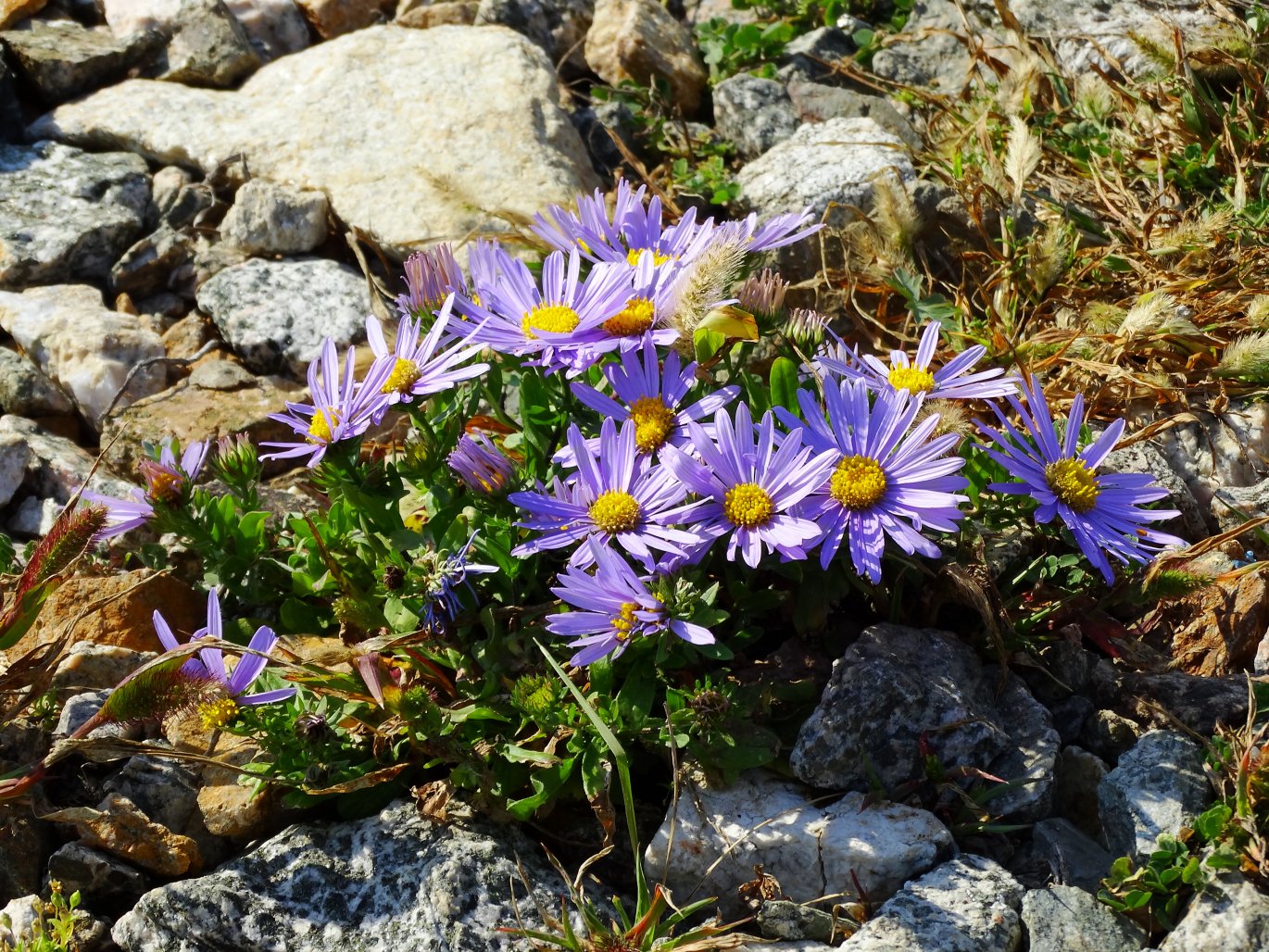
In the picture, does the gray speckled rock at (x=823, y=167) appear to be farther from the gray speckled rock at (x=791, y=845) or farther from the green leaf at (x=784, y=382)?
A: the gray speckled rock at (x=791, y=845)

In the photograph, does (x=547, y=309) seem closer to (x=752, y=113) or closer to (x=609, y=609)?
(x=609, y=609)

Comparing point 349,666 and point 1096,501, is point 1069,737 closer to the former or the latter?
point 1096,501

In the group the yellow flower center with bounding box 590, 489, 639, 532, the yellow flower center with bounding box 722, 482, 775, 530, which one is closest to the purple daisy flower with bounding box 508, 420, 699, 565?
the yellow flower center with bounding box 590, 489, 639, 532

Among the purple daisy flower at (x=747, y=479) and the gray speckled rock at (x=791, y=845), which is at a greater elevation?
the purple daisy flower at (x=747, y=479)

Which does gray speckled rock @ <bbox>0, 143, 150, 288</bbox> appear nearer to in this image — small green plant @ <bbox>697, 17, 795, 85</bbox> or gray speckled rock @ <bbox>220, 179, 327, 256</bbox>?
gray speckled rock @ <bbox>220, 179, 327, 256</bbox>

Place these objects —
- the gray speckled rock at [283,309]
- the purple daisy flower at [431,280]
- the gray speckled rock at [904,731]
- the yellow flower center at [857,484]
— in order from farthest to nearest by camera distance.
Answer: the gray speckled rock at [283,309] < the purple daisy flower at [431,280] < the gray speckled rock at [904,731] < the yellow flower center at [857,484]

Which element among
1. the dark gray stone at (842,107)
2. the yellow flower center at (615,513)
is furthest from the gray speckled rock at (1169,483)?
the dark gray stone at (842,107)

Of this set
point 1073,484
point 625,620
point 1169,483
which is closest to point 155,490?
point 625,620
